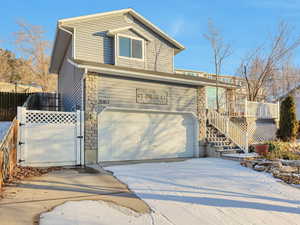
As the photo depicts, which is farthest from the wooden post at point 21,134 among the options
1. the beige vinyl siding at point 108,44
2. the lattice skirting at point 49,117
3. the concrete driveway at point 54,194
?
the beige vinyl siding at point 108,44

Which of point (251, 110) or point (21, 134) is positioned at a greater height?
point (251, 110)

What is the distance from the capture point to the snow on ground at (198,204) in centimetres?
330

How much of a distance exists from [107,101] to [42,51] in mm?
22225

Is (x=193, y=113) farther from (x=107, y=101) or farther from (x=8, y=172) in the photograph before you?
(x=8, y=172)

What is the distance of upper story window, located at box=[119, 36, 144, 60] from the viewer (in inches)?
428

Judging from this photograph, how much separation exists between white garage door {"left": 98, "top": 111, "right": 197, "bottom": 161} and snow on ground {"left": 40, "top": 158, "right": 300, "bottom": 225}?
2832 mm

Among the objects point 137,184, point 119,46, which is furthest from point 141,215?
point 119,46

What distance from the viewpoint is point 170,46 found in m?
12.6

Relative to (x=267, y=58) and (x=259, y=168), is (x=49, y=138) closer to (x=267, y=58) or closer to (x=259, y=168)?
(x=259, y=168)

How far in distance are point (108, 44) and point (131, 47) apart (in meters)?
1.15

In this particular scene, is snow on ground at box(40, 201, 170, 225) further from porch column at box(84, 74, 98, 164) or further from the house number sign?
the house number sign

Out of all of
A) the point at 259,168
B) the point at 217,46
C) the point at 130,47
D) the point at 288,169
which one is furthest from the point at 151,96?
the point at 217,46

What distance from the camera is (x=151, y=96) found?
31.3 feet

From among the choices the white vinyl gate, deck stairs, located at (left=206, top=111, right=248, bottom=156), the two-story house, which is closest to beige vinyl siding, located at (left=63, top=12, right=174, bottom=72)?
the two-story house
